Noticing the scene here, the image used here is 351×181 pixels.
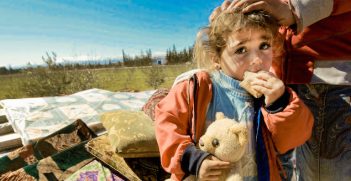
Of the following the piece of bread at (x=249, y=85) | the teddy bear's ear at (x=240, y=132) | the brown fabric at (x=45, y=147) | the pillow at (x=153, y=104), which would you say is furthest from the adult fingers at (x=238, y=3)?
the brown fabric at (x=45, y=147)

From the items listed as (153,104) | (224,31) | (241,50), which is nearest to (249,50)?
(241,50)

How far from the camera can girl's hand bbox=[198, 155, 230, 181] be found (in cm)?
124

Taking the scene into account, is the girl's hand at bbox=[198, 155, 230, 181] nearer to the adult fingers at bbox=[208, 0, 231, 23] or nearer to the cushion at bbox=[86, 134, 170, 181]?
the adult fingers at bbox=[208, 0, 231, 23]

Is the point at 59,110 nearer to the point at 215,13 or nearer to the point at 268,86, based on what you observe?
the point at 215,13

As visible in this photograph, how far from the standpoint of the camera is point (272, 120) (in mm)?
1361

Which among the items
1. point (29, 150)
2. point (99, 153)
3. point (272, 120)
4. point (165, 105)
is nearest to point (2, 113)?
point (29, 150)

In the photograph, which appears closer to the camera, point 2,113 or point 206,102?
point 206,102

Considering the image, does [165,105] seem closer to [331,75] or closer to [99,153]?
[331,75]

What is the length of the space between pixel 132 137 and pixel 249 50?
1.16m

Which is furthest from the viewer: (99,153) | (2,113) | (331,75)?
(2,113)

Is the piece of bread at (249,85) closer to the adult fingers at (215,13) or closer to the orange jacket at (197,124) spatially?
the orange jacket at (197,124)

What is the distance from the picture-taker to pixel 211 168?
1245 millimetres

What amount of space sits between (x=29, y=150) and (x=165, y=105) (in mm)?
1825

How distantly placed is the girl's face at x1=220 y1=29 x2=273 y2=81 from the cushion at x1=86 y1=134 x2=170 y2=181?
3.66 feet
